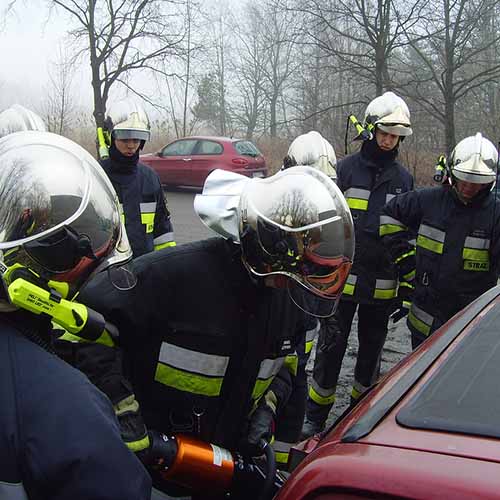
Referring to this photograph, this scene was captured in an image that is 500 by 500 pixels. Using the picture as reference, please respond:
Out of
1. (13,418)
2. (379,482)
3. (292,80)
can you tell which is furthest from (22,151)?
(292,80)

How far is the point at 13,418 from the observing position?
3.28 ft

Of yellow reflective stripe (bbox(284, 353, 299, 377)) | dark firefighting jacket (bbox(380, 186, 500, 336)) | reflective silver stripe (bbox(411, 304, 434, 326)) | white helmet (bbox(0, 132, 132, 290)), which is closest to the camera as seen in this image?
white helmet (bbox(0, 132, 132, 290))

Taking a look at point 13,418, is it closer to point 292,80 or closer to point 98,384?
point 98,384

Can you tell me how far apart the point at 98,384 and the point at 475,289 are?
7.34 ft

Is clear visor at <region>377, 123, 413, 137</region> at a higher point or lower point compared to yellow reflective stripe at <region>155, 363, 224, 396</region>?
higher

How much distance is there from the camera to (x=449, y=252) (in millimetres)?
3219

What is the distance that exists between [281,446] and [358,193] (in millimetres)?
1825

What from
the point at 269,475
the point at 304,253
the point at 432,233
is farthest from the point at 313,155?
the point at 269,475

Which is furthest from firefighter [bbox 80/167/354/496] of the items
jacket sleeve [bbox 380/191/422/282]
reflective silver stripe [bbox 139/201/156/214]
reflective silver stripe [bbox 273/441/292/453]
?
reflective silver stripe [bbox 139/201/156/214]

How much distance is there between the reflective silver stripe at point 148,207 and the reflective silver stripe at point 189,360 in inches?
81.2

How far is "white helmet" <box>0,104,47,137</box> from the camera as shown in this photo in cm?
338

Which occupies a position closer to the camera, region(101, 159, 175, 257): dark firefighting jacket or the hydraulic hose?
the hydraulic hose

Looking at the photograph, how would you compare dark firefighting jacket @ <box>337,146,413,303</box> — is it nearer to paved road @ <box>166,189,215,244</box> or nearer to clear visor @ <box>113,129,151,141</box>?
clear visor @ <box>113,129,151,141</box>

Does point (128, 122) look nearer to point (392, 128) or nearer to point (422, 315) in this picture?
point (392, 128)
